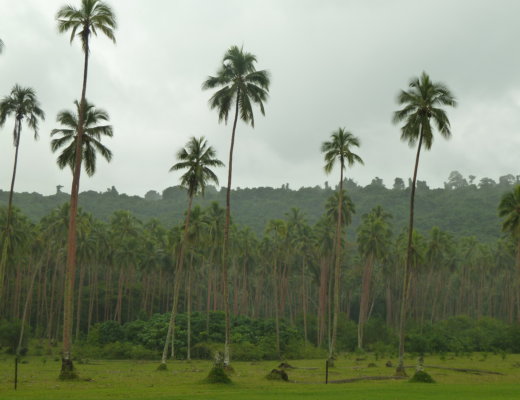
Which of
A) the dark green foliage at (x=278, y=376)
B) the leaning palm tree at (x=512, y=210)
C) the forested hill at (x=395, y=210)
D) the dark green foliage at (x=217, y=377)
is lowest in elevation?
the dark green foliage at (x=278, y=376)

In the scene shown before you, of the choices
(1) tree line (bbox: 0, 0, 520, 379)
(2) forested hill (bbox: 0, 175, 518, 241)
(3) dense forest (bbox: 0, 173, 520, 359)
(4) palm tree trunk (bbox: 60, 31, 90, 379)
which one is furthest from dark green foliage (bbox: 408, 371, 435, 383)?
(2) forested hill (bbox: 0, 175, 518, 241)

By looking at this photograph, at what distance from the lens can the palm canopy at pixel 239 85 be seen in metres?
42.0

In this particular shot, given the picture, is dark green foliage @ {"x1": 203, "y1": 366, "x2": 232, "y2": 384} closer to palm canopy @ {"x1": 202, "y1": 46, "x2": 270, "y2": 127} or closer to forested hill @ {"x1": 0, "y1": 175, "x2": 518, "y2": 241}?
palm canopy @ {"x1": 202, "y1": 46, "x2": 270, "y2": 127}

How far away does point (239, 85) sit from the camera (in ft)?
138

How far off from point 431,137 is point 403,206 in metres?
145

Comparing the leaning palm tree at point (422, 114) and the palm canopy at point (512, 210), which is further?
the palm canopy at point (512, 210)

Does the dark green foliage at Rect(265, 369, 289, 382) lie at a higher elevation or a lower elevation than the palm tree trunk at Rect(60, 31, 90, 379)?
lower

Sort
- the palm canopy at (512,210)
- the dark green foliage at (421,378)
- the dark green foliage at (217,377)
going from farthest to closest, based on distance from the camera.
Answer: the palm canopy at (512,210) → the dark green foliage at (421,378) → the dark green foliage at (217,377)

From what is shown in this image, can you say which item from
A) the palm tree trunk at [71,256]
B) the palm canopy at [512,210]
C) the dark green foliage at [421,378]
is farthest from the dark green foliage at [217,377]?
the palm canopy at [512,210]

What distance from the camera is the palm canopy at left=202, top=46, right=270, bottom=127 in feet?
138

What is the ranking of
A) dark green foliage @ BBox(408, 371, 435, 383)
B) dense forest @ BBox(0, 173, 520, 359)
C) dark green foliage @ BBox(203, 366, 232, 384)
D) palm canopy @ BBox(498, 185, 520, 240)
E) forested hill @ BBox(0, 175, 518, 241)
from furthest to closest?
forested hill @ BBox(0, 175, 518, 241) → dense forest @ BBox(0, 173, 520, 359) → palm canopy @ BBox(498, 185, 520, 240) → dark green foliage @ BBox(408, 371, 435, 383) → dark green foliage @ BBox(203, 366, 232, 384)

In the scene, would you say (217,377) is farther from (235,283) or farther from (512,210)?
(235,283)

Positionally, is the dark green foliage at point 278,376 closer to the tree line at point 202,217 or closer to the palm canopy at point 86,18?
the tree line at point 202,217

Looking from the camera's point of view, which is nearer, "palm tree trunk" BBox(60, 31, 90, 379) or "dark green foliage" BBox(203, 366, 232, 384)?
"dark green foliage" BBox(203, 366, 232, 384)
